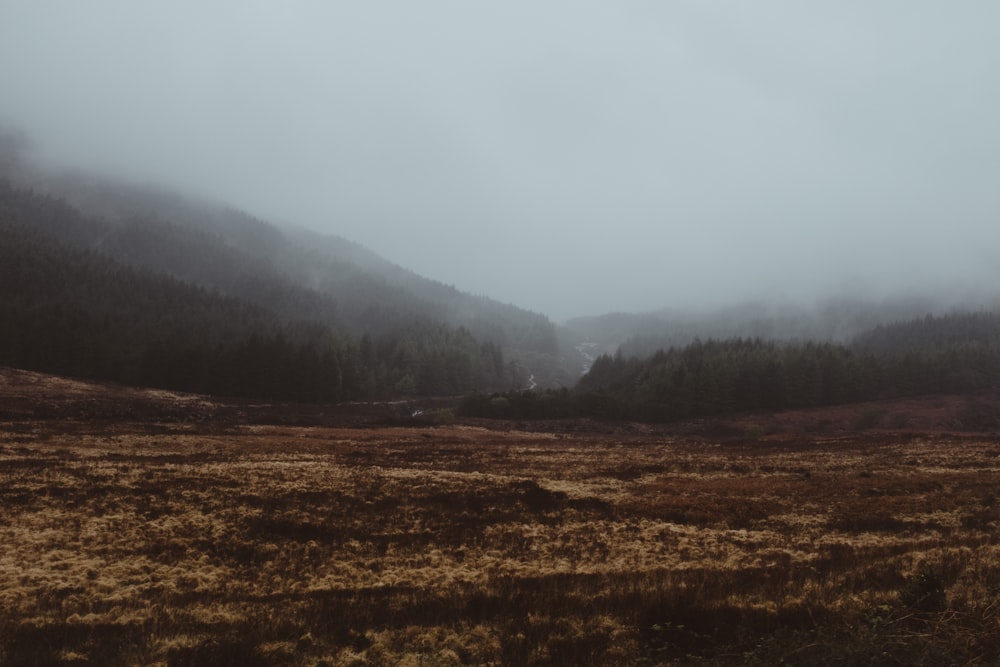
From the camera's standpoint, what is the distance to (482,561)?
17.3 metres

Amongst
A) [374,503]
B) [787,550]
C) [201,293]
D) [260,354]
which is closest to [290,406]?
[260,354]

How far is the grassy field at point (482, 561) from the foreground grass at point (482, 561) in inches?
3.6

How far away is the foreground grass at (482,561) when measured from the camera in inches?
366

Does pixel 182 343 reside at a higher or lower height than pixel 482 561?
higher

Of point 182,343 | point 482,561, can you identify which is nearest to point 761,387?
point 482,561

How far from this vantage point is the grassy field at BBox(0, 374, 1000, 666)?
9305 millimetres

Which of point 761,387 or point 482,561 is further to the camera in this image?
point 761,387

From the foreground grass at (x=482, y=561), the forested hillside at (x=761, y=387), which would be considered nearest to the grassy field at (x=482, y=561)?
the foreground grass at (x=482, y=561)

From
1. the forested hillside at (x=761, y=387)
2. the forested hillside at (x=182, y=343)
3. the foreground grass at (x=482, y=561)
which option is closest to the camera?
the foreground grass at (x=482, y=561)

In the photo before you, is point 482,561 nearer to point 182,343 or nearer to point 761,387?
point 761,387

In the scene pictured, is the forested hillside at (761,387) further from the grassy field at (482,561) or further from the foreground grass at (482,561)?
the foreground grass at (482,561)

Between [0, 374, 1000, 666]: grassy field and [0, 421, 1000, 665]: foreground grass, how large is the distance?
3.6 inches

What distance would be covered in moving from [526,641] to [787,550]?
12833 millimetres

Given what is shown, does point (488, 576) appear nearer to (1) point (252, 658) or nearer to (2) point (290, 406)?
(1) point (252, 658)
